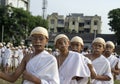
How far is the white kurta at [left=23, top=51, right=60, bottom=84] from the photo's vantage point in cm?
537

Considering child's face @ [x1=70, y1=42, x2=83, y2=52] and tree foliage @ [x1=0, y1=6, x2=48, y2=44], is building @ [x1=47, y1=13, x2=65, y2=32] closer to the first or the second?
tree foliage @ [x1=0, y1=6, x2=48, y2=44]

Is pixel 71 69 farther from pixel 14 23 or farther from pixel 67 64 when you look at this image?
pixel 14 23

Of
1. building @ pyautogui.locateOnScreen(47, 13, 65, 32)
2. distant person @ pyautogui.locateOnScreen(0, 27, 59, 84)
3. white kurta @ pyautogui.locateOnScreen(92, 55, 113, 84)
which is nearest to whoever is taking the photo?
distant person @ pyautogui.locateOnScreen(0, 27, 59, 84)

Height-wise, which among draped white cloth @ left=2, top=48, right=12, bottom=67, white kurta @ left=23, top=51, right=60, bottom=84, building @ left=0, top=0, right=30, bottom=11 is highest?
building @ left=0, top=0, right=30, bottom=11

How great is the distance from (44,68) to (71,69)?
147 cm

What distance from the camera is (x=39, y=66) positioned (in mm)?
5387

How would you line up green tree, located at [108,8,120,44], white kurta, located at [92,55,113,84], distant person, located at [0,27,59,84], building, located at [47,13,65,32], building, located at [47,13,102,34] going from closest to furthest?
distant person, located at [0,27,59,84]
white kurta, located at [92,55,113,84]
green tree, located at [108,8,120,44]
building, located at [47,13,102,34]
building, located at [47,13,65,32]

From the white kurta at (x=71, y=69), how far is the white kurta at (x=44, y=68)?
1.32 metres

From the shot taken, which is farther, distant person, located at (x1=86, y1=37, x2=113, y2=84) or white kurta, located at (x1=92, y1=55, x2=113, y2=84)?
white kurta, located at (x1=92, y1=55, x2=113, y2=84)

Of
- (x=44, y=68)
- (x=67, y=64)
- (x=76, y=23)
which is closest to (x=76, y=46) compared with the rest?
(x=67, y=64)

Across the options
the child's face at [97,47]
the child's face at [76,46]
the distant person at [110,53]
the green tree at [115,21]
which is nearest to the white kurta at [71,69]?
the child's face at [76,46]

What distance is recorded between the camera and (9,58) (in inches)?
1056

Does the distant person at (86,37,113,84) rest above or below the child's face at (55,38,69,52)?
below

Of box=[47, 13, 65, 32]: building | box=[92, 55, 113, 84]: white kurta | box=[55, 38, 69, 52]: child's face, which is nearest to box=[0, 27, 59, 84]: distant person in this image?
box=[55, 38, 69, 52]: child's face
